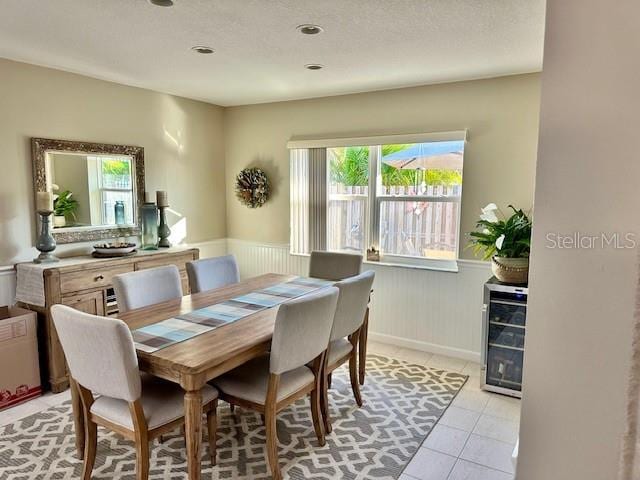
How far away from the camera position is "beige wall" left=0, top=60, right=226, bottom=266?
3.14 m

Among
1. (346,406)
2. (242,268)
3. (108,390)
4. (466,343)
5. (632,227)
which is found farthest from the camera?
(242,268)

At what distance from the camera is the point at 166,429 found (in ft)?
6.42

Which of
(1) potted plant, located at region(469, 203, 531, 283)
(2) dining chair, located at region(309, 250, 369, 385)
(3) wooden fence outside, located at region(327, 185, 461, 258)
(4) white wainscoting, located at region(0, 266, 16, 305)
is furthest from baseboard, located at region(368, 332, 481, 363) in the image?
(4) white wainscoting, located at region(0, 266, 16, 305)

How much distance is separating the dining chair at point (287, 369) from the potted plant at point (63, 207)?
2133mm

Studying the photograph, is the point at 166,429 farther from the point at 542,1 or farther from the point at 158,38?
the point at 542,1

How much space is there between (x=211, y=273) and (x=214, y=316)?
0.89m

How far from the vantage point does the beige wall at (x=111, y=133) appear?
3143mm

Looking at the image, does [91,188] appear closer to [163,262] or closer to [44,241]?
[44,241]

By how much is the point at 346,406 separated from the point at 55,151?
295cm

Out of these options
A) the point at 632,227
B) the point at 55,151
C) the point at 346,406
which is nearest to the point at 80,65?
the point at 55,151

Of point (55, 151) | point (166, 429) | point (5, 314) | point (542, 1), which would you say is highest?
point (542, 1)

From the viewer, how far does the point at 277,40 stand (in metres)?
2.65

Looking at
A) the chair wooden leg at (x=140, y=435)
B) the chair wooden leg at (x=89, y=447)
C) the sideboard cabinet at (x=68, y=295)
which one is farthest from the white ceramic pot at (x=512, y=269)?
the sideboard cabinet at (x=68, y=295)

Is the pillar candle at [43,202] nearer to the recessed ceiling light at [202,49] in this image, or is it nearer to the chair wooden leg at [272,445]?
the recessed ceiling light at [202,49]
